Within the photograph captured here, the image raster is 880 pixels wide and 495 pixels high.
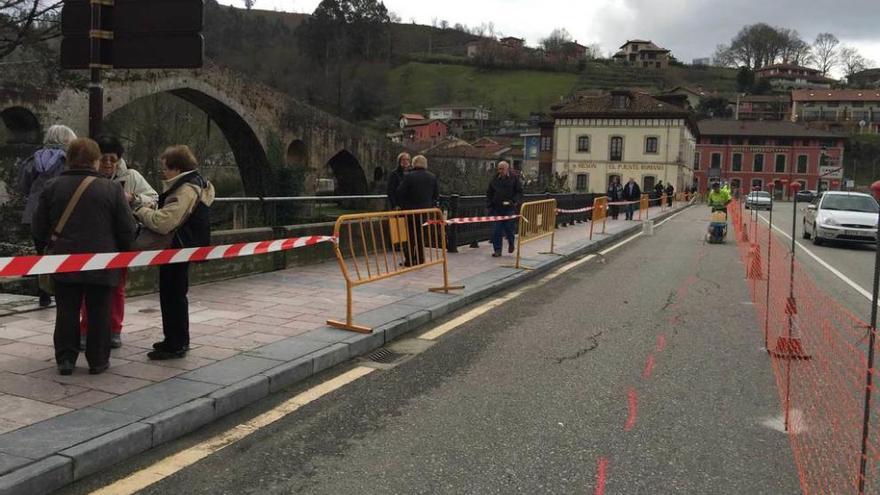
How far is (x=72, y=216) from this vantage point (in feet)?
15.6

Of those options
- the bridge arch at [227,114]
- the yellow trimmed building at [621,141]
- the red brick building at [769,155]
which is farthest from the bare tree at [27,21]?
the red brick building at [769,155]

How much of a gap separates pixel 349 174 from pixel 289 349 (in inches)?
1189

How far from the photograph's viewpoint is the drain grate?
242 inches

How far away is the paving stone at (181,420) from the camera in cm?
409

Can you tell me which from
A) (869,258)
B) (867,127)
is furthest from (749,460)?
(867,127)

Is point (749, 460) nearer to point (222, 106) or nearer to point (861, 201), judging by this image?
point (861, 201)


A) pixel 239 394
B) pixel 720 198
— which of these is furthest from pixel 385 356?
pixel 720 198

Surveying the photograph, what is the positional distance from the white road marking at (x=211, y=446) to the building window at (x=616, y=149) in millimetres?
64084

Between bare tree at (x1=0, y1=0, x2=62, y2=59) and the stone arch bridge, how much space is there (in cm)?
1090

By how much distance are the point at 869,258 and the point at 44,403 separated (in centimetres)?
1711

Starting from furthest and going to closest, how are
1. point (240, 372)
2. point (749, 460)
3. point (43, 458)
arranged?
point (240, 372), point (749, 460), point (43, 458)

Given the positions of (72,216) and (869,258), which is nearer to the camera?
(72,216)

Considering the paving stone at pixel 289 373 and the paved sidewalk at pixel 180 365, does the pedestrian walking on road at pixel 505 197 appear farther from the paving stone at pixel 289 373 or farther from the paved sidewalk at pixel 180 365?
the paving stone at pixel 289 373

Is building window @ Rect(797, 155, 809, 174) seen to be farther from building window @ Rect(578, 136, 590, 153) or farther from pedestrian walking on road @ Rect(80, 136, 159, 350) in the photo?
pedestrian walking on road @ Rect(80, 136, 159, 350)
